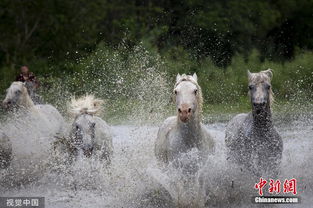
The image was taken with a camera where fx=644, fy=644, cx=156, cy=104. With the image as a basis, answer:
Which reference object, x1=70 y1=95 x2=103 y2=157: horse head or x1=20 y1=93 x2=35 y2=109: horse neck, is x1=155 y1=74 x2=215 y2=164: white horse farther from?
x1=20 y1=93 x2=35 y2=109: horse neck

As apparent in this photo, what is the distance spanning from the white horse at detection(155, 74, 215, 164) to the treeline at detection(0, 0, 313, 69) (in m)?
17.8

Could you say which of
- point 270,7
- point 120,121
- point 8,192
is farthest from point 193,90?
point 270,7

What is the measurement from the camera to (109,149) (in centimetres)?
1026

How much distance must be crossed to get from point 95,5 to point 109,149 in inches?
822

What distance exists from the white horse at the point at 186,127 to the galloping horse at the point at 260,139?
465 mm

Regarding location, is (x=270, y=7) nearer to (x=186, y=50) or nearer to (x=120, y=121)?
(x=186, y=50)

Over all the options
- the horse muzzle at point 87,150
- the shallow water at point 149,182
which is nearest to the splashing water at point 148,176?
the shallow water at point 149,182

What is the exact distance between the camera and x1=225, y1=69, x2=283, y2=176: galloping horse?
8242mm

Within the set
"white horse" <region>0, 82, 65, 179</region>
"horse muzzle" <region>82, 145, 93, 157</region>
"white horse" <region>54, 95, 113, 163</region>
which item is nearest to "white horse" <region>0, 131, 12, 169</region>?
"white horse" <region>0, 82, 65, 179</region>

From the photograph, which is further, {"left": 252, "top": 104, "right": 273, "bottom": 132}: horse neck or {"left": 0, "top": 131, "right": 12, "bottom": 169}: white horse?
{"left": 0, "top": 131, "right": 12, "bottom": 169}: white horse

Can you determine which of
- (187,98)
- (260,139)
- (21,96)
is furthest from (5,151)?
(260,139)

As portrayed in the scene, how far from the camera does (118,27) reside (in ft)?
102

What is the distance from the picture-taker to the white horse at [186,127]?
7598 millimetres

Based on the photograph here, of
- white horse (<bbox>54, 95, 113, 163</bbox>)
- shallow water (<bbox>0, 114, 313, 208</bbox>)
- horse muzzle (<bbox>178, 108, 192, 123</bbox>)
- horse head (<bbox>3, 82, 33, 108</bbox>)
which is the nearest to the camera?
horse muzzle (<bbox>178, 108, 192, 123</bbox>)
